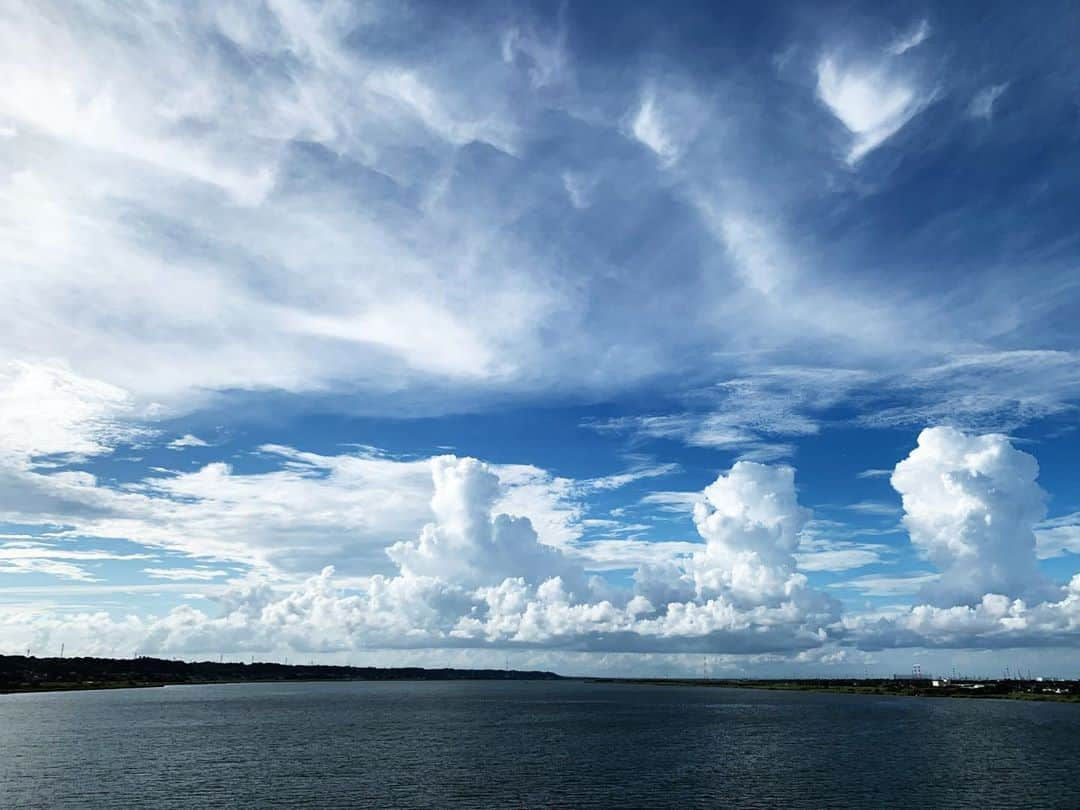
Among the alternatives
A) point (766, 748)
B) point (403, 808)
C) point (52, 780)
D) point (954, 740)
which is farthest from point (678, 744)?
point (52, 780)

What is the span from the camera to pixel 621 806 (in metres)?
97.2

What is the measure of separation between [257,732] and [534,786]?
111786 millimetres

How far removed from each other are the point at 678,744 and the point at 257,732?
10712 cm

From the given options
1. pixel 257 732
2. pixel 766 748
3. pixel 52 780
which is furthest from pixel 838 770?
pixel 257 732

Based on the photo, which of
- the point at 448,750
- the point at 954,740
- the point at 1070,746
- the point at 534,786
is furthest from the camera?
the point at 954,740

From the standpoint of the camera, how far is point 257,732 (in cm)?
19300

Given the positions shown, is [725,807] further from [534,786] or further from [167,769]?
[167,769]

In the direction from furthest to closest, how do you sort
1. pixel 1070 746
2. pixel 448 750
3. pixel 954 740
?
pixel 954 740 → pixel 1070 746 → pixel 448 750

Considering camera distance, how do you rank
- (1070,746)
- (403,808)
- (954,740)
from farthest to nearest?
1. (954,740)
2. (1070,746)
3. (403,808)

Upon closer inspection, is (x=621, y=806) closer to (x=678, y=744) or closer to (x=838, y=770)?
(x=838, y=770)

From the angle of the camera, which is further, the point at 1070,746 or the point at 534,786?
the point at 1070,746

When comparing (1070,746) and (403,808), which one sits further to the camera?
(1070,746)

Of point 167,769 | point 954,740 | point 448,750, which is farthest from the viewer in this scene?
point 954,740

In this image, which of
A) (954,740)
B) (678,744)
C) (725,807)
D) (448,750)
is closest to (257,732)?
(448,750)
